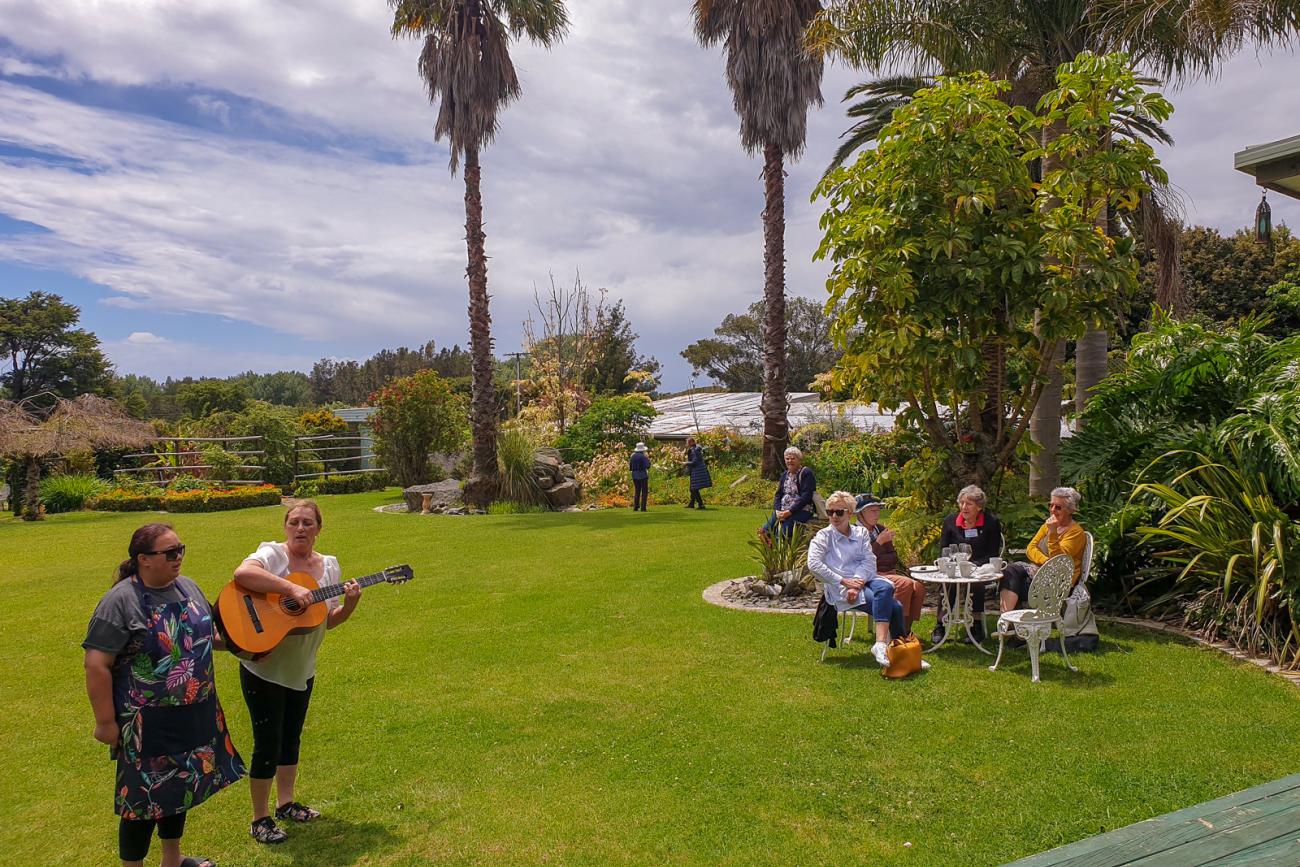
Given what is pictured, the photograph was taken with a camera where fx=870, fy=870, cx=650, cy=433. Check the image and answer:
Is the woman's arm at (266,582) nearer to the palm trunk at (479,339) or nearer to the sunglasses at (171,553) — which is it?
the sunglasses at (171,553)

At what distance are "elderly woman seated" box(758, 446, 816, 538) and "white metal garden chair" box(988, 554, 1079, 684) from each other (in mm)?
3255

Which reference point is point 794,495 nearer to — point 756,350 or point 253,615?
point 253,615

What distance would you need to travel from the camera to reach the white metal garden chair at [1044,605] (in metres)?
6.09

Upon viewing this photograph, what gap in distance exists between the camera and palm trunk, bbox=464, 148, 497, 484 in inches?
741

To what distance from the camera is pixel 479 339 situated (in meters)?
19.5

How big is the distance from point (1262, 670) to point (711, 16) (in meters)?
18.3

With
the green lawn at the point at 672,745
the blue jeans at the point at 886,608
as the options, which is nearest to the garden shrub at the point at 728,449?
the green lawn at the point at 672,745

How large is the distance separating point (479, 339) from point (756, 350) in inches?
1812

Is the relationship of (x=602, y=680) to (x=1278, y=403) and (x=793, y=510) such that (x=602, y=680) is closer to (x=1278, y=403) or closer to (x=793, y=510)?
(x=793, y=510)

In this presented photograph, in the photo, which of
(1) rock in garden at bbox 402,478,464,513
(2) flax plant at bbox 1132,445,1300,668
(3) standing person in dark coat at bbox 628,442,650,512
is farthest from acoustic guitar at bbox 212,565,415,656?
(1) rock in garden at bbox 402,478,464,513

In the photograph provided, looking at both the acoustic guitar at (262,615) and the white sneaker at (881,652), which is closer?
the acoustic guitar at (262,615)

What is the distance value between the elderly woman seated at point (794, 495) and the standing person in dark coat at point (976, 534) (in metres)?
2.19

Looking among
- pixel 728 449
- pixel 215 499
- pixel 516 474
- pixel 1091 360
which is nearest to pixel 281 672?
pixel 1091 360

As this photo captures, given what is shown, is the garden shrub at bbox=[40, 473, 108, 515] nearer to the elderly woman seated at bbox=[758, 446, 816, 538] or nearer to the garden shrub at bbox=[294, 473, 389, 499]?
the garden shrub at bbox=[294, 473, 389, 499]
